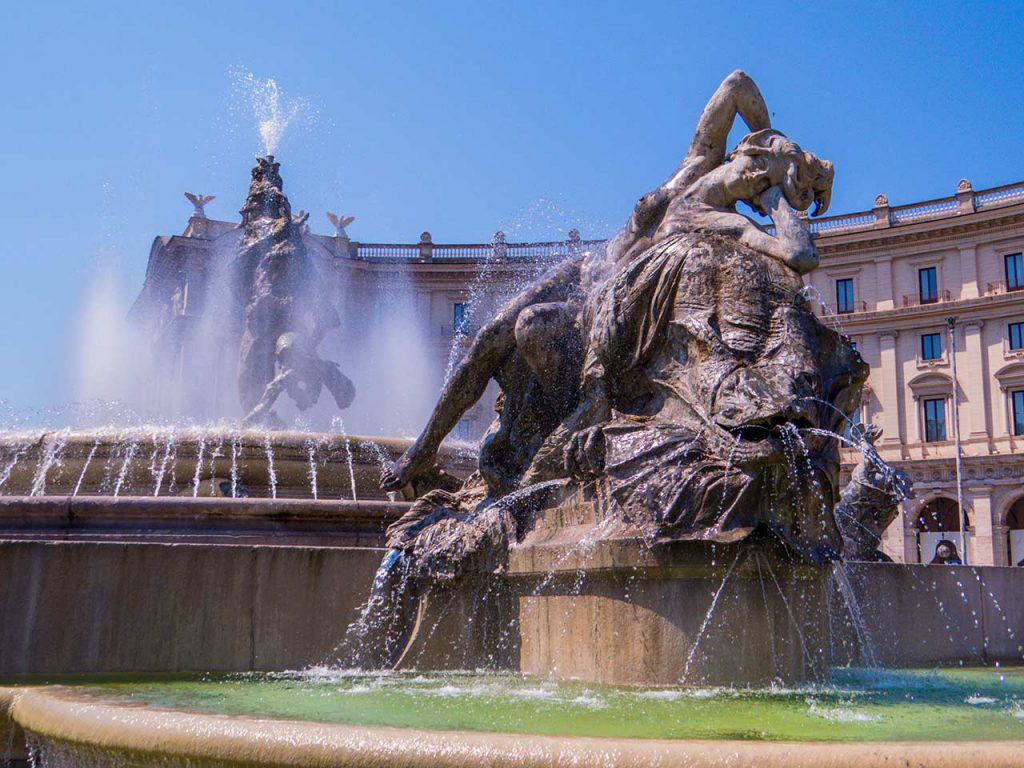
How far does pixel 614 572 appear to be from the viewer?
14.6 feet

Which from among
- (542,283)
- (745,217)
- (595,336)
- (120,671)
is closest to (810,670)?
(595,336)

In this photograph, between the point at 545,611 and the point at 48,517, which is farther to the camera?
the point at 48,517

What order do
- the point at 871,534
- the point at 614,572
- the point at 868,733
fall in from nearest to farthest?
1. the point at 868,733
2. the point at 614,572
3. the point at 871,534

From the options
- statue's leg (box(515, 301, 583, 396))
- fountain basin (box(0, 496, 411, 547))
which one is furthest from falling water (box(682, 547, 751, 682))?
fountain basin (box(0, 496, 411, 547))

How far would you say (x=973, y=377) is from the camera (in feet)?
156

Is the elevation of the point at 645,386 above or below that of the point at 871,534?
above

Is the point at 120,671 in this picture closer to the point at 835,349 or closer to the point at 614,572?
the point at 614,572

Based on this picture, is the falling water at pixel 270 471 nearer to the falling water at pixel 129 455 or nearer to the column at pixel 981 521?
the falling water at pixel 129 455

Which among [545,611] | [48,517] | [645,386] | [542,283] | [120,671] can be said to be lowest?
[120,671]

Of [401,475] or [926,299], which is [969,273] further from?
[401,475]

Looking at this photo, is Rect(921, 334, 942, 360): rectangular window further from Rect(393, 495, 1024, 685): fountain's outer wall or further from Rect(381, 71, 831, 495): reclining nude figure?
Rect(393, 495, 1024, 685): fountain's outer wall

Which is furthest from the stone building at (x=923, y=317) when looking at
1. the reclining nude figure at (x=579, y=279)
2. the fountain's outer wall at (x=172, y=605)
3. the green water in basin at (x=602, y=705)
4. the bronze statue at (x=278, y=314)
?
the green water in basin at (x=602, y=705)

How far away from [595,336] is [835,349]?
3.75 feet

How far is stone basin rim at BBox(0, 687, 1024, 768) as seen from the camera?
230cm
